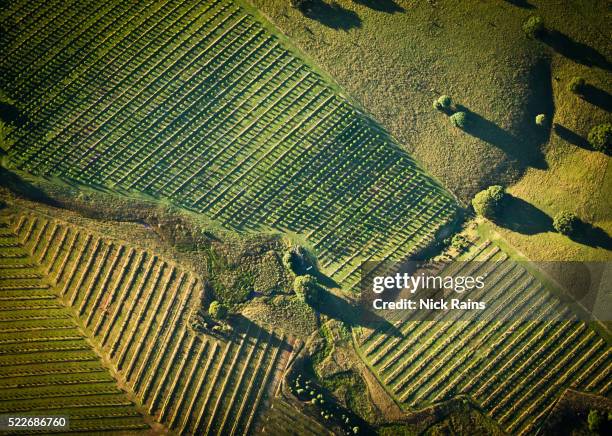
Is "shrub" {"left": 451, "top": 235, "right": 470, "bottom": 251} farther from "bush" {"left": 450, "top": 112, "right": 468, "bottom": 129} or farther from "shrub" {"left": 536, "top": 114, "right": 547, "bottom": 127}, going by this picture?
"shrub" {"left": 536, "top": 114, "right": 547, "bottom": 127}

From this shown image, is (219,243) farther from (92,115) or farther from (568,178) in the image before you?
(568,178)

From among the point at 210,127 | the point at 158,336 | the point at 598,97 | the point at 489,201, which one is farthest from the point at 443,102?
the point at 158,336

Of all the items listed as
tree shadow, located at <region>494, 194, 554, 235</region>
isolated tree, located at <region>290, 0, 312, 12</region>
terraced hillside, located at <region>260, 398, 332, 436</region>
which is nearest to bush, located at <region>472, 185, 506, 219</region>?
tree shadow, located at <region>494, 194, 554, 235</region>

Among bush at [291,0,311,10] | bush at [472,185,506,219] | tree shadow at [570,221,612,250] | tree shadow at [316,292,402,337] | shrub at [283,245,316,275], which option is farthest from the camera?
bush at [291,0,311,10]

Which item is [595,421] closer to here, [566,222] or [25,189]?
[566,222]

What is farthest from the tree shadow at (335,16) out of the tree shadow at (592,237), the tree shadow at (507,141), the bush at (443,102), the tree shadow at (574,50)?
the tree shadow at (592,237)
